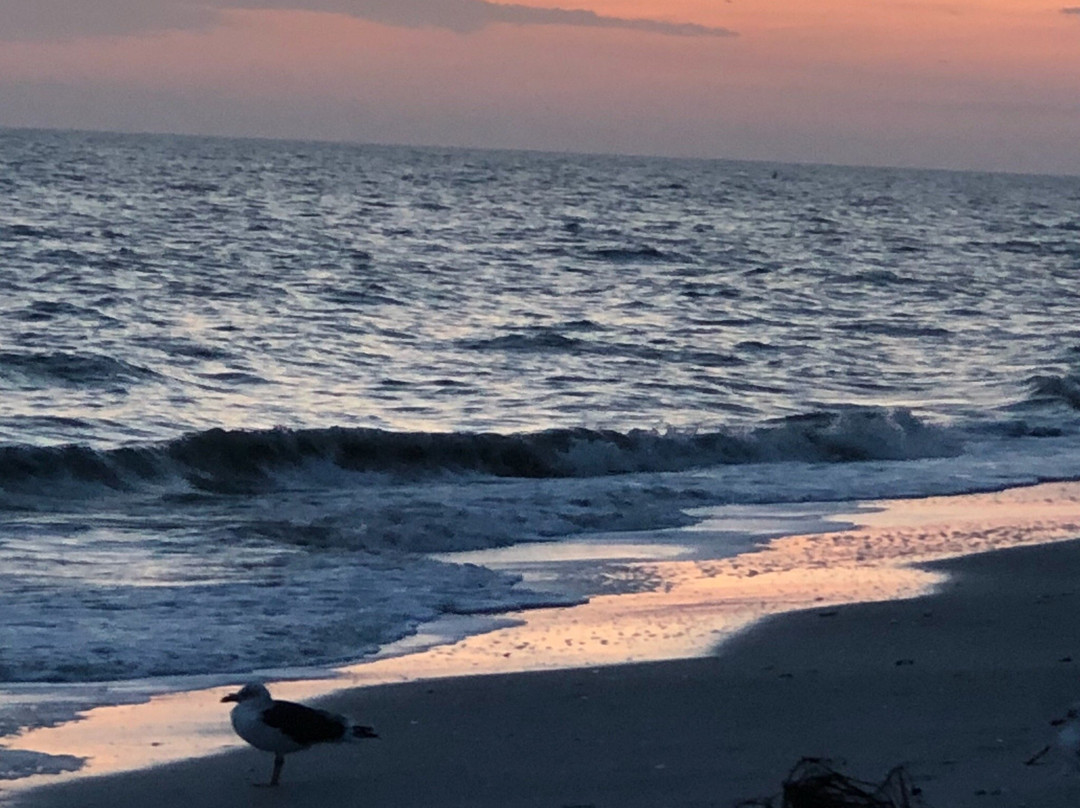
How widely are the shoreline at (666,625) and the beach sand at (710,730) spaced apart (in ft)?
0.22

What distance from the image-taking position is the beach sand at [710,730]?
219 inches

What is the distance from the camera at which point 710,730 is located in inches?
252

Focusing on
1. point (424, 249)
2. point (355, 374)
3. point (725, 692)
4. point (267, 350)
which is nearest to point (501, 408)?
point (355, 374)

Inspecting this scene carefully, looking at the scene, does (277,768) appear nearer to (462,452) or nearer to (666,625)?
(666,625)

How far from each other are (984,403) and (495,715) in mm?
13523

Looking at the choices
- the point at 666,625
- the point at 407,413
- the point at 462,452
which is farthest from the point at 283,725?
the point at 407,413

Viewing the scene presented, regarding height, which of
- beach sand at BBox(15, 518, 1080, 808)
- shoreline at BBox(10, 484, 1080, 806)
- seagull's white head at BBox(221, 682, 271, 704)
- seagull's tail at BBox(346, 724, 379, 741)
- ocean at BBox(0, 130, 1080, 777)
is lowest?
ocean at BBox(0, 130, 1080, 777)

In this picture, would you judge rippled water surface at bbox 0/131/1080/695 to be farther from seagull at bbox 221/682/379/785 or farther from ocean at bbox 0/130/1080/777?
seagull at bbox 221/682/379/785

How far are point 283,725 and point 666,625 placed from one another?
298cm

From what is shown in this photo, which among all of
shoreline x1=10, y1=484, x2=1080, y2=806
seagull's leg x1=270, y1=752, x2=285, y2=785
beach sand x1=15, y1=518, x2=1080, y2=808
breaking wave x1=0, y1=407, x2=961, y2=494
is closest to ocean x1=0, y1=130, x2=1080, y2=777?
breaking wave x1=0, y1=407, x2=961, y2=494

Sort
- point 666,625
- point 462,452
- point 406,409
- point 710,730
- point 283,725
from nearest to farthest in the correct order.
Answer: point 283,725 → point 710,730 → point 666,625 → point 462,452 → point 406,409

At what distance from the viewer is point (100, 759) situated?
600cm

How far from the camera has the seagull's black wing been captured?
559cm

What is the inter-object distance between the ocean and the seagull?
4.26ft
